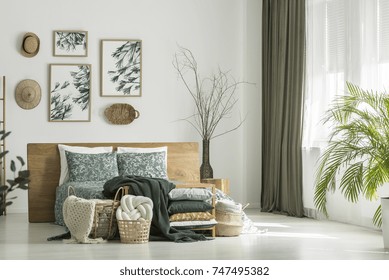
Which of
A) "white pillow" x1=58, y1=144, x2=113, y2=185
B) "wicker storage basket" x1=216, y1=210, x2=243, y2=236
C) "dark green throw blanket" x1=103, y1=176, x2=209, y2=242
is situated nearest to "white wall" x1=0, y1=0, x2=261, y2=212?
"white pillow" x1=58, y1=144, x2=113, y2=185

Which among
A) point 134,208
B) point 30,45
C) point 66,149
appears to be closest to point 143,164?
point 66,149

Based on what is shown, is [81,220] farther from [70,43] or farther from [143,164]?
[70,43]

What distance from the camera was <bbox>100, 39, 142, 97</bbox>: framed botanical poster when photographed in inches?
343

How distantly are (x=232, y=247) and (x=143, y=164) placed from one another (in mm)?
2019

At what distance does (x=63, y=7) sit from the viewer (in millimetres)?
A: 8625

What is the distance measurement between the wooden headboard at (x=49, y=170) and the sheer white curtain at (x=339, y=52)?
4.41ft

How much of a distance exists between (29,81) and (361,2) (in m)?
4.00

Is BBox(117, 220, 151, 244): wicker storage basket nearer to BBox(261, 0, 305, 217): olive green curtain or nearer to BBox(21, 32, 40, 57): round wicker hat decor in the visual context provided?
BBox(261, 0, 305, 217): olive green curtain

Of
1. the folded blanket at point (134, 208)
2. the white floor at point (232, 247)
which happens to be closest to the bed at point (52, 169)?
the white floor at point (232, 247)

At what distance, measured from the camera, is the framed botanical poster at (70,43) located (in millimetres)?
8613

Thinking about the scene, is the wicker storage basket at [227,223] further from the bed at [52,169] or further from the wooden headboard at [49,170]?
the wooden headboard at [49,170]

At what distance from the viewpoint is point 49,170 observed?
7.55 meters
